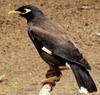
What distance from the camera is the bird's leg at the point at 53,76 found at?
627cm

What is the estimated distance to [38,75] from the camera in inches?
416

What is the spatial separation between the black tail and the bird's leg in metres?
0.23

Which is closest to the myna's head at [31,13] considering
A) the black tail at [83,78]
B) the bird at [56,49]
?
the bird at [56,49]

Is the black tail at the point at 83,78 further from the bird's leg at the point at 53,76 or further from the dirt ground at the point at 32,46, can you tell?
the dirt ground at the point at 32,46

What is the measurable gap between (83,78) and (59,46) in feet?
1.68

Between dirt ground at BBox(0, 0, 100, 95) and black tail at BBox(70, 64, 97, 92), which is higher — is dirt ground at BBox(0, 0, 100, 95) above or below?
below

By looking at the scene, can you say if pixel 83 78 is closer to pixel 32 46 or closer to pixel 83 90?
pixel 83 90

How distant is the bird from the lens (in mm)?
6293

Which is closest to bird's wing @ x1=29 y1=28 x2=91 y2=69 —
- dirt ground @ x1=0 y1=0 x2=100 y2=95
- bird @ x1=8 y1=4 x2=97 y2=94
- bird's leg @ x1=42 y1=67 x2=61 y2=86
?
bird @ x1=8 y1=4 x2=97 y2=94

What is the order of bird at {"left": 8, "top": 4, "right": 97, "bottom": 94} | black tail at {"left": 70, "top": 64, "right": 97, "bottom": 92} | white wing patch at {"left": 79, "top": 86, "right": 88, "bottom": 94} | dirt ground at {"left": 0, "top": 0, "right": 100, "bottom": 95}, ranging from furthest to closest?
dirt ground at {"left": 0, "top": 0, "right": 100, "bottom": 95}, bird at {"left": 8, "top": 4, "right": 97, "bottom": 94}, black tail at {"left": 70, "top": 64, "right": 97, "bottom": 92}, white wing patch at {"left": 79, "top": 86, "right": 88, "bottom": 94}

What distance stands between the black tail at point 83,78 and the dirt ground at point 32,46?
348cm

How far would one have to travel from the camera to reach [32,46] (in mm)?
12031

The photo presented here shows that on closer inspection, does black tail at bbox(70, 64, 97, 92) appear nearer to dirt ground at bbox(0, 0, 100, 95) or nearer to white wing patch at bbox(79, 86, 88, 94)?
white wing patch at bbox(79, 86, 88, 94)

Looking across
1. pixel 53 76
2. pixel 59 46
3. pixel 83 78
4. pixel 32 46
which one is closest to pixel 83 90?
pixel 83 78
